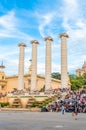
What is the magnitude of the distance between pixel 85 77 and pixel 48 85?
1629 inches

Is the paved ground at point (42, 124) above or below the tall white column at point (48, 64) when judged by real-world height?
below

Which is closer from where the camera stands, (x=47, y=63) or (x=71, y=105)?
(x=71, y=105)

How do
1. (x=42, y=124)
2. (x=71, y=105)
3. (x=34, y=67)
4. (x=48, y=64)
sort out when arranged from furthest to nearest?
(x=34, y=67), (x=48, y=64), (x=71, y=105), (x=42, y=124)

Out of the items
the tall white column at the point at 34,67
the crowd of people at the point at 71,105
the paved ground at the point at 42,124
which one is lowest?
the paved ground at the point at 42,124

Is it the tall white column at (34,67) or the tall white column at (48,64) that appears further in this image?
the tall white column at (34,67)

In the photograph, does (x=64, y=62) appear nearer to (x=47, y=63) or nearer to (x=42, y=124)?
(x=47, y=63)

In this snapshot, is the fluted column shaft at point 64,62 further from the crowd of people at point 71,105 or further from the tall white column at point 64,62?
the crowd of people at point 71,105

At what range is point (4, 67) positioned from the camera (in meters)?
84.5

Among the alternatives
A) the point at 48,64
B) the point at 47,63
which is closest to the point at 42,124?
the point at 48,64

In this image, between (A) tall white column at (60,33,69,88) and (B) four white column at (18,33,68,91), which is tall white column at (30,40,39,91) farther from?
(A) tall white column at (60,33,69,88)

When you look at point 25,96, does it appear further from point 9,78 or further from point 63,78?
point 9,78

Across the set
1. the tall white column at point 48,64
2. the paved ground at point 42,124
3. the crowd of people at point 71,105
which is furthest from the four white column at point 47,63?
the paved ground at point 42,124

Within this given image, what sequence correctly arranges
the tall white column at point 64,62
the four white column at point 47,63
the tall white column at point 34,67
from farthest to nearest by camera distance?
the tall white column at point 34,67 < the four white column at point 47,63 < the tall white column at point 64,62

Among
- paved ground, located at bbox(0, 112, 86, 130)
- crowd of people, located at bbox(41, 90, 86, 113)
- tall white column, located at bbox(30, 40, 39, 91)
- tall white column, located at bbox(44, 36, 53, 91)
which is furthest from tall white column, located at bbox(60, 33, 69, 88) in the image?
paved ground, located at bbox(0, 112, 86, 130)
